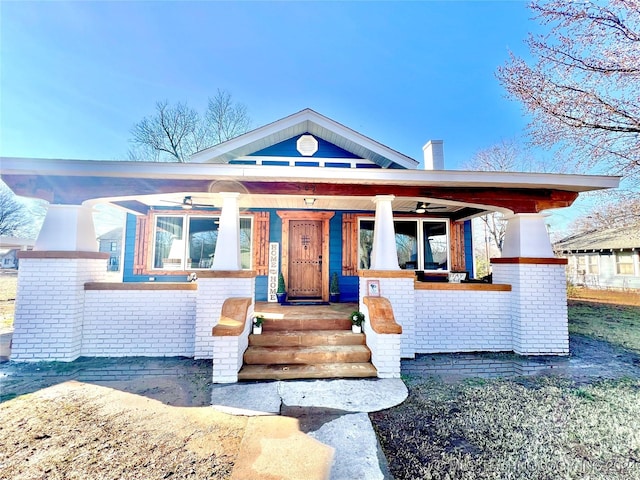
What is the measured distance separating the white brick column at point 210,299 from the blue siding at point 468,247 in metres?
6.00

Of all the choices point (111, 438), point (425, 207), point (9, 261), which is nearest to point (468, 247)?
point (425, 207)

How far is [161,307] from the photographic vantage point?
14.6ft

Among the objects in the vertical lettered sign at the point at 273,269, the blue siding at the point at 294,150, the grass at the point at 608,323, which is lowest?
the grass at the point at 608,323

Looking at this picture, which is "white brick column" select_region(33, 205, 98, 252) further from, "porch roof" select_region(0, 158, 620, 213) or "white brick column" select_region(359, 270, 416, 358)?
"white brick column" select_region(359, 270, 416, 358)

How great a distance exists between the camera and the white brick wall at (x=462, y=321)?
15.5ft

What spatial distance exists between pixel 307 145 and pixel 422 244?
3929 mm

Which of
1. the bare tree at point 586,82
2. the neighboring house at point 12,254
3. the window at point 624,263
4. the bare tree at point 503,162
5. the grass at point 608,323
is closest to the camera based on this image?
the bare tree at point 586,82

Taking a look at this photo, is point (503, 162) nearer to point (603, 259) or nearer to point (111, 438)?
point (603, 259)

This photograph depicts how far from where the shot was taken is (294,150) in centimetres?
648

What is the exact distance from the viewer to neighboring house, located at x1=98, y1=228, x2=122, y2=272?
919 inches

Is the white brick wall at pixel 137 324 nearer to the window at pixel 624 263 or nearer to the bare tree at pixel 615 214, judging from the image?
Answer: the bare tree at pixel 615 214

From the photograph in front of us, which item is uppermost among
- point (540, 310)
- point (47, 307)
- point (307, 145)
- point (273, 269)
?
point (307, 145)

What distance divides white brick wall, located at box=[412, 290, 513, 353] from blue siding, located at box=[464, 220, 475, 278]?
269 centimetres

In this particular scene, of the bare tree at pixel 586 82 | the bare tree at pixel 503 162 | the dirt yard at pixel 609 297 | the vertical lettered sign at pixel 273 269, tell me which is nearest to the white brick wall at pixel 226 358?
the vertical lettered sign at pixel 273 269
